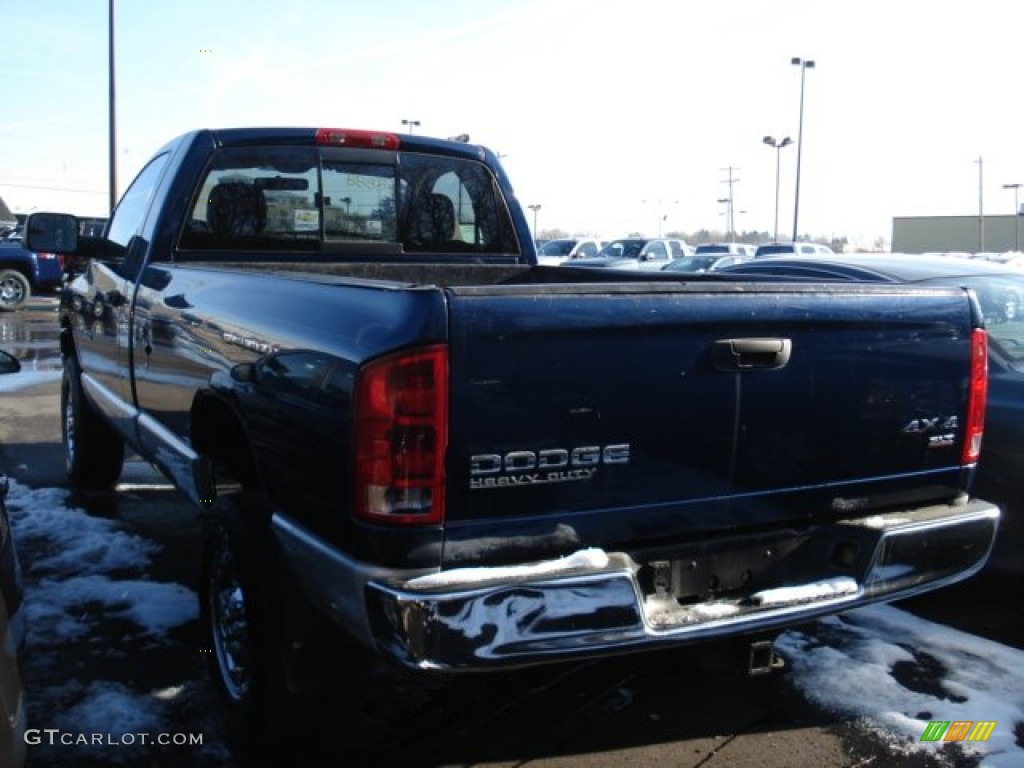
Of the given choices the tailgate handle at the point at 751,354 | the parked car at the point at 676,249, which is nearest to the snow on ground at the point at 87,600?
the tailgate handle at the point at 751,354

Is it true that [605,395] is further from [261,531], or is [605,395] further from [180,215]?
[180,215]

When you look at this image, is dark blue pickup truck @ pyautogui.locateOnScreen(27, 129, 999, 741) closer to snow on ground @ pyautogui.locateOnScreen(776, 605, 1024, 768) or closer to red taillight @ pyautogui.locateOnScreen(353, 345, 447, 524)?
red taillight @ pyautogui.locateOnScreen(353, 345, 447, 524)

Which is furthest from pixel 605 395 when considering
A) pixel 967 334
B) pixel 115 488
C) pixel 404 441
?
pixel 115 488

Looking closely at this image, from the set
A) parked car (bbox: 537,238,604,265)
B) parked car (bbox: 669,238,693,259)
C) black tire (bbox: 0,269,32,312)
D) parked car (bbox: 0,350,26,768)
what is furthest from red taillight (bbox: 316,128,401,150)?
parked car (bbox: 537,238,604,265)

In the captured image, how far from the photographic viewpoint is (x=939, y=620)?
4535mm

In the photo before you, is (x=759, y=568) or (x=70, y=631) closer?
(x=759, y=568)

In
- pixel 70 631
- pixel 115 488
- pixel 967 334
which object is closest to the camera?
pixel 967 334

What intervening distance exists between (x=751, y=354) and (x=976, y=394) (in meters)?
1.03

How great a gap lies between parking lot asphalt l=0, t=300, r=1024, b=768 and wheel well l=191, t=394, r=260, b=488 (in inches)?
32.5

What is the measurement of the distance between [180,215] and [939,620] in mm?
4078

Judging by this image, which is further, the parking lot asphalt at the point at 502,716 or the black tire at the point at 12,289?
the black tire at the point at 12,289

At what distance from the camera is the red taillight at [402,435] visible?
7.90 ft

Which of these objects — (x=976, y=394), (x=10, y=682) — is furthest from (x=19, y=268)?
(x=976, y=394)

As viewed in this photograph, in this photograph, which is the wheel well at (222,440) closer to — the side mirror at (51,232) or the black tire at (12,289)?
the side mirror at (51,232)
